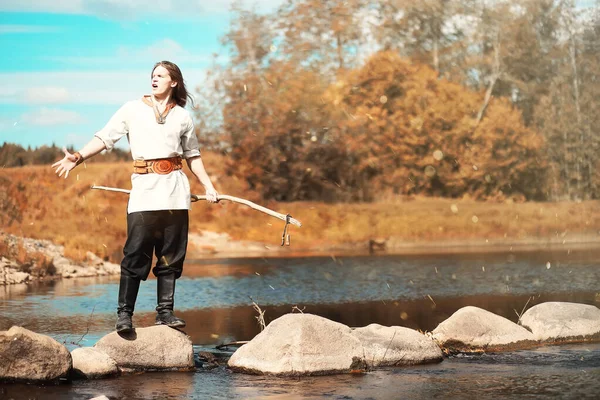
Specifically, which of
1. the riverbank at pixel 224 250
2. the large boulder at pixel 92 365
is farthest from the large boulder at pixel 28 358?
the riverbank at pixel 224 250

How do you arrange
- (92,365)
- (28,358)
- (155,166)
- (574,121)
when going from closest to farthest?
(28,358) < (92,365) < (155,166) < (574,121)

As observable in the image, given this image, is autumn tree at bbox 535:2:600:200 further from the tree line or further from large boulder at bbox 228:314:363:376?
large boulder at bbox 228:314:363:376

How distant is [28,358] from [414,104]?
33.6 m

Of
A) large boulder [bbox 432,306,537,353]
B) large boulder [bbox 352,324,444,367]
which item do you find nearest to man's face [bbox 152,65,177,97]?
large boulder [bbox 352,324,444,367]

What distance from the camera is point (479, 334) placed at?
983cm

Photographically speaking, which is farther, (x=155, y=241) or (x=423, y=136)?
(x=423, y=136)

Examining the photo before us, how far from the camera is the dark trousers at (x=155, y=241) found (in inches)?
331

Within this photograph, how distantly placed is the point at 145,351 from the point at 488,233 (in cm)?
2819

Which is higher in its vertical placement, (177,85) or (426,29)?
(426,29)

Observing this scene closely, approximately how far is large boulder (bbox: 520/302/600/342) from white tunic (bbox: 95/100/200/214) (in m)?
4.17

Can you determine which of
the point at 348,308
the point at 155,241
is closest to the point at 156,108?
the point at 155,241

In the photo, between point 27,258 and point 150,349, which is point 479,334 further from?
point 27,258

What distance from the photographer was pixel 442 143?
41062 millimetres

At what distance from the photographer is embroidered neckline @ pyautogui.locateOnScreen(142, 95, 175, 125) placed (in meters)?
8.43
